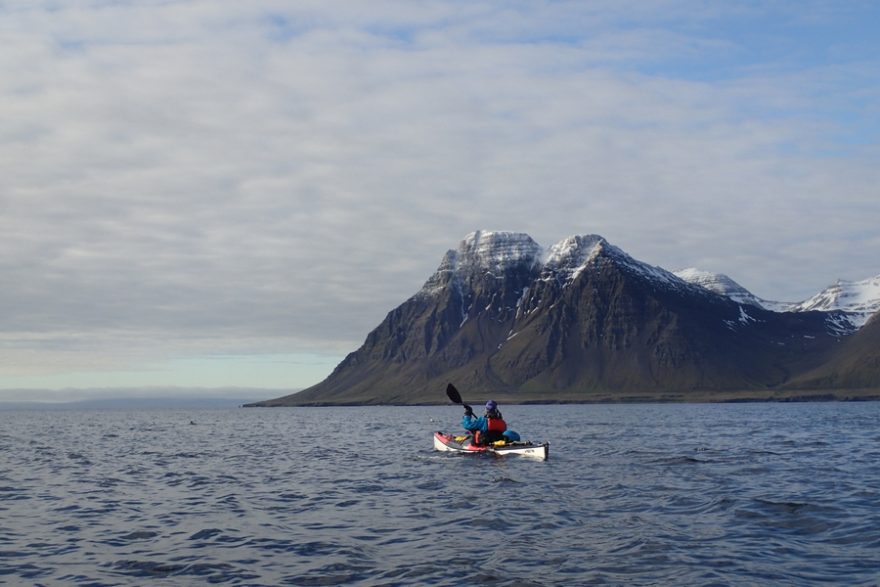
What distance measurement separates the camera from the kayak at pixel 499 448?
2271 inches

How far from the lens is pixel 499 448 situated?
6028 cm

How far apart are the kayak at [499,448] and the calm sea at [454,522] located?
77 cm

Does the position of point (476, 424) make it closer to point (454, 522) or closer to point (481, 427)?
point (481, 427)

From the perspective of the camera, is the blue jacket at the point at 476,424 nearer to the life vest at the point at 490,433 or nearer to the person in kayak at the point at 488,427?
the person in kayak at the point at 488,427

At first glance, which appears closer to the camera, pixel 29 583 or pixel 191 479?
pixel 29 583

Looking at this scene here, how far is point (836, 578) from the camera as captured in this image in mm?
22875

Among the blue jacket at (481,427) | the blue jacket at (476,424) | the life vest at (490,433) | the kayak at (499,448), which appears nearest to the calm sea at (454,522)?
the kayak at (499,448)

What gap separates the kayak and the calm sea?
2.53ft

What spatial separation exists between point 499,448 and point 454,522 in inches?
1077

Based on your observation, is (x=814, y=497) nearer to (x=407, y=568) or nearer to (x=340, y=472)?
(x=407, y=568)

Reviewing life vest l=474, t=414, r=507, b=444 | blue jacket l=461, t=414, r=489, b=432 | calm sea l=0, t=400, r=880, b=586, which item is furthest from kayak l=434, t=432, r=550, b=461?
blue jacket l=461, t=414, r=489, b=432

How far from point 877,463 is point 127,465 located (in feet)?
157

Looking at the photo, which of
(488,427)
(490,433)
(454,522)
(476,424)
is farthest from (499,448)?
(454,522)

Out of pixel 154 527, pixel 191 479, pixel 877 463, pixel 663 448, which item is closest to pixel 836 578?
pixel 154 527
